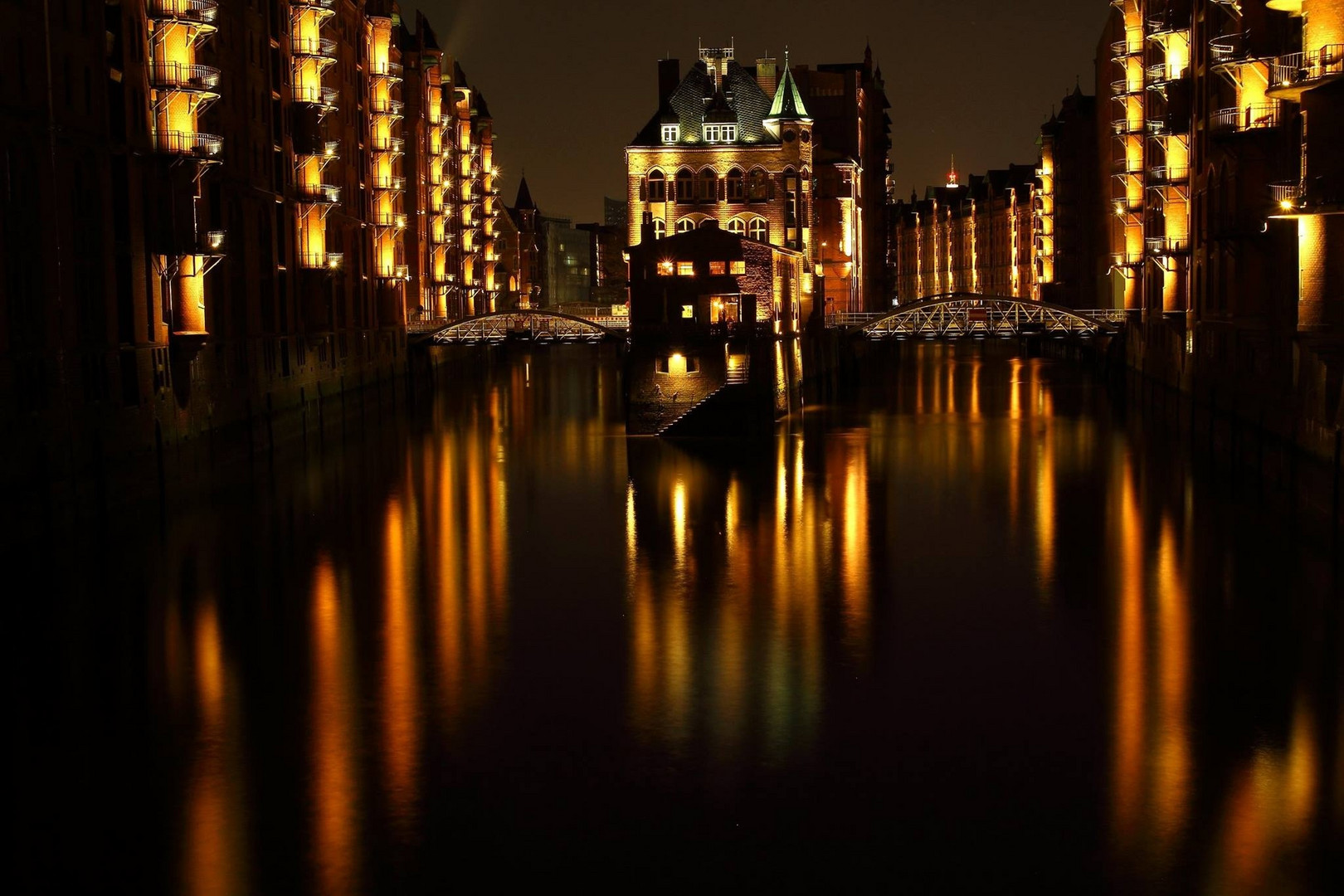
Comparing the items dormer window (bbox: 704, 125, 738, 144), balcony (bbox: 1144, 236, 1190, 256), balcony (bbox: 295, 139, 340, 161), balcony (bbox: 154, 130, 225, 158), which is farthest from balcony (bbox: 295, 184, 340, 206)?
balcony (bbox: 1144, 236, 1190, 256)

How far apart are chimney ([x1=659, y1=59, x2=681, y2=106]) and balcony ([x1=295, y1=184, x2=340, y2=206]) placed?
26.4 meters

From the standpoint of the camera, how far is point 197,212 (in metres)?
44.8

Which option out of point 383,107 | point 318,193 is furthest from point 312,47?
point 383,107

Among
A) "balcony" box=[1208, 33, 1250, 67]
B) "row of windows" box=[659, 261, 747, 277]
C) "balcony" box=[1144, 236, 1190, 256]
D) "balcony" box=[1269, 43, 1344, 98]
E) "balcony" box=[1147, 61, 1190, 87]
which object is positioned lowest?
"row of windows" box=[659, 261, 747, 277]

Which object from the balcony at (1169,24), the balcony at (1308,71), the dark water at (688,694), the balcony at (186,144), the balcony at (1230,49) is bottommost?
the dark water at (688,694)

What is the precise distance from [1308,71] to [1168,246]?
24.5 metres

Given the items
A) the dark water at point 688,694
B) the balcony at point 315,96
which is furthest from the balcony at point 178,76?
the balcony at point 315,96

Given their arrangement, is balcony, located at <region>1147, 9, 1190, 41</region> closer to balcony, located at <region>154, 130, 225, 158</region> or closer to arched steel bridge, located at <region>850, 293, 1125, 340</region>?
arched steel bridge, located at <region>850, 293, 1125, 340</region>

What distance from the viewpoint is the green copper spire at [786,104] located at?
3029 inches

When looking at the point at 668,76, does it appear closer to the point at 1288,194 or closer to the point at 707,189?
the point at 707,189

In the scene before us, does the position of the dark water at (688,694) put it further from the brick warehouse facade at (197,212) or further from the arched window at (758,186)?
the arched window at (758,186)

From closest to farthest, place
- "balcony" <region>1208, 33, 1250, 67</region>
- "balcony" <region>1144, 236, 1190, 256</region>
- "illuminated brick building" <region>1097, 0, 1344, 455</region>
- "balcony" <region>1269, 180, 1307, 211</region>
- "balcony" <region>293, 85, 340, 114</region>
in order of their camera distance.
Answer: "balcony" <region>1269, 180, 1307, 211</region>, "illuminated brick building" <region>1097, 0, 1344, 455</region>, "balcony" <region>1208, 33, 1250, 67</region>, "balcony" <region>1144, 236, 1190, 256</region>, "balcony" <region>293, 85, 340, 114</region>

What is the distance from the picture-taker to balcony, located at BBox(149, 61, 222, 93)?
139 feet

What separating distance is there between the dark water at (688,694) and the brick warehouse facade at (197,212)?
542 centimetres
